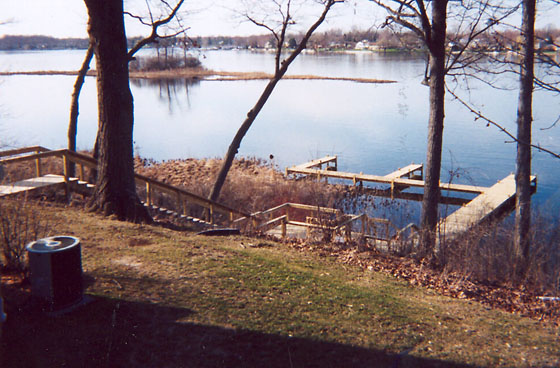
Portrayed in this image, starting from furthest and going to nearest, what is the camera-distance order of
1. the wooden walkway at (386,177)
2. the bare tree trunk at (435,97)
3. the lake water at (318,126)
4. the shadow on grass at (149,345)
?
the lake water at (318,126)
the wooden walkway at (386,177)
the bare tree trunk at (435,97)
the shadow on grass at (149,345)

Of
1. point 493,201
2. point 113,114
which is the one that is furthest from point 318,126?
point 113,114

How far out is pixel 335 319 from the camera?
5.98 metres

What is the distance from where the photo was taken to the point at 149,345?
491 cm

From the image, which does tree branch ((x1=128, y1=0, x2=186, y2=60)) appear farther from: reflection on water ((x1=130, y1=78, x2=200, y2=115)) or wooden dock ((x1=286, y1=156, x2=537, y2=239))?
reflection on water ((x1=130, y1=78, x2=200, y2=115))

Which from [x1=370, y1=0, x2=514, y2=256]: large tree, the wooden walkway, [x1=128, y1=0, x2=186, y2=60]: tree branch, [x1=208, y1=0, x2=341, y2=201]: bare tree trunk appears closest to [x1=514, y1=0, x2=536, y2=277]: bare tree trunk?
[x1=370, y1=0, x2=514, y2=256]: large tree

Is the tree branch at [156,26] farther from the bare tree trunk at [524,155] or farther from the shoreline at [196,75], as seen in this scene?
the shoreline at [196,75]

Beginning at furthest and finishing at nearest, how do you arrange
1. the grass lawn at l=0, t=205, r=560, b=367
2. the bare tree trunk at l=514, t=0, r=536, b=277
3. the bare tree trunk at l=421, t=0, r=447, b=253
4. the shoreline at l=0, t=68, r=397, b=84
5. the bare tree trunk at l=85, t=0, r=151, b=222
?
the shoreline at l=0, t=68, r=397, b=84 < the bare tree trunk at l=421, t=0, r=447, b=253 < the bare tree trunk at l=514, t=0, r=536, b=277 < the bare tree trunk at l=85, t=0, r=151, b=222 < the grass lawn at l=0, t=205, r=560, b=367

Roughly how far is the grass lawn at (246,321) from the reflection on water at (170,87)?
43.8m

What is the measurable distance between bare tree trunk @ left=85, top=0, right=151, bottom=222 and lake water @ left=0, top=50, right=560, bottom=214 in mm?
10866

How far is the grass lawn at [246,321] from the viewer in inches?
190

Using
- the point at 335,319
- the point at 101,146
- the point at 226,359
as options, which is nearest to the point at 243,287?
the point at 335,319

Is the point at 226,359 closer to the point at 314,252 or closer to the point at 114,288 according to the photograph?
the point at 114,288

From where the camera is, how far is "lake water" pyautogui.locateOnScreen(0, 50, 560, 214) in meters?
31.3

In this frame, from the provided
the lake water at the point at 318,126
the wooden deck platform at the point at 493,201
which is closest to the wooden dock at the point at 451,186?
the wooden deck platform at the point at 493,201
